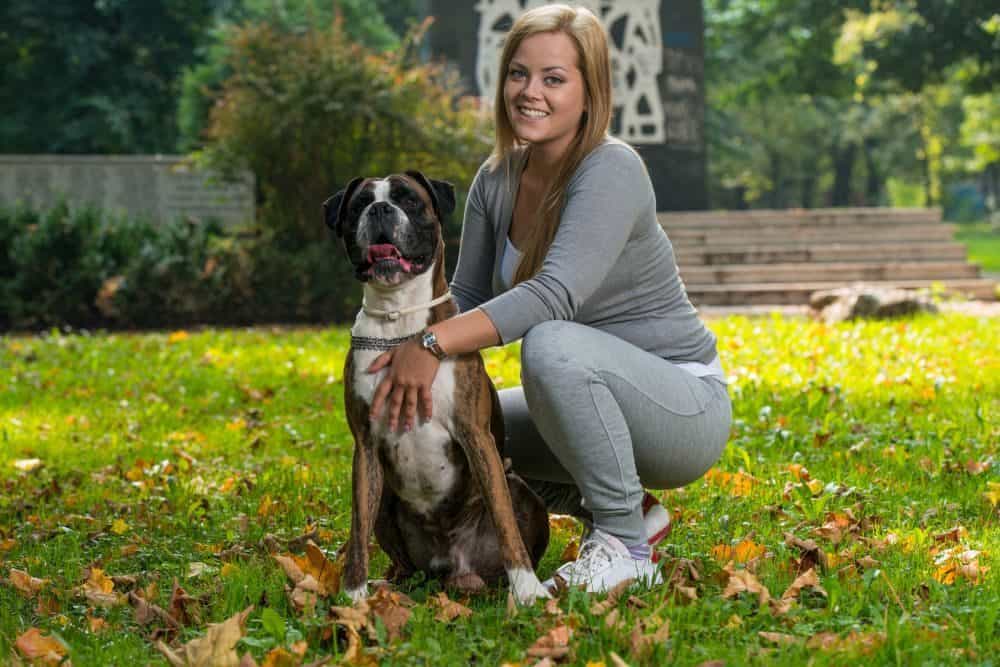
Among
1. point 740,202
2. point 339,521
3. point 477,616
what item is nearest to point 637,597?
point 477,616

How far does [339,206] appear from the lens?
3.36 metres

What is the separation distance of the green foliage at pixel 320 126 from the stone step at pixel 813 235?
14.8ft

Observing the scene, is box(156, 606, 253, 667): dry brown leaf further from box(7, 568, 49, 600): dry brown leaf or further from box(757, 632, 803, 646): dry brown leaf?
box(757, 632, 803, 646): dry brown leaf

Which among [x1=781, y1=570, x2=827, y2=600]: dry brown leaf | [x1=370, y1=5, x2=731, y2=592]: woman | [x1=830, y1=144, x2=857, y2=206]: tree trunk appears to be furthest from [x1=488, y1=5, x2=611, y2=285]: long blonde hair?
[x1=830, y1=144, x2=857, y2=206]: tree trunk

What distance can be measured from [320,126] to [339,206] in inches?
381

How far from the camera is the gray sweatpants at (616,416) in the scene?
330cm

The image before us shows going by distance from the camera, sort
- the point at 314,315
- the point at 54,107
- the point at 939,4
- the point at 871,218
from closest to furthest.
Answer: the point at 314,315, the point at 871,218, the point at 939,4, the point at 54,107

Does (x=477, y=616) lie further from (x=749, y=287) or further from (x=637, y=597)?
(x=749, y=287)

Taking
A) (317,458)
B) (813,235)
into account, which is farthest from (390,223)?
(813,235)

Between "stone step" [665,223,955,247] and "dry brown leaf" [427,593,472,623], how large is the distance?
13452 mm

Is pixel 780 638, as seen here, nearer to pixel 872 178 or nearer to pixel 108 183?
pixel 108 183

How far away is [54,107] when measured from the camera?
2881cm

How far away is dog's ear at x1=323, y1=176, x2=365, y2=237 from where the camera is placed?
3336mm

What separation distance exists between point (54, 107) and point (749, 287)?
20555mm
